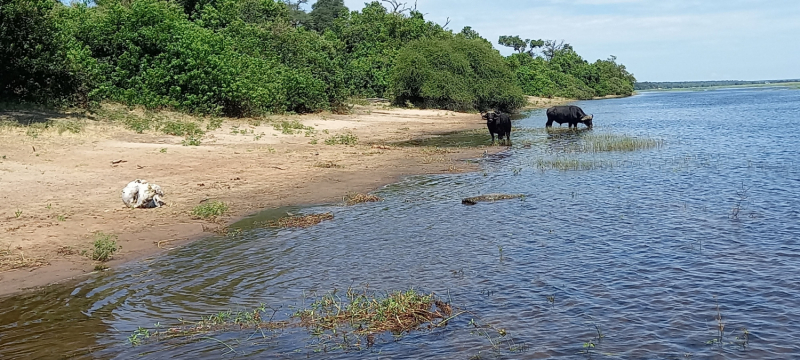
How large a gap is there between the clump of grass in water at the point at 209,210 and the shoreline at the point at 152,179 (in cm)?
19

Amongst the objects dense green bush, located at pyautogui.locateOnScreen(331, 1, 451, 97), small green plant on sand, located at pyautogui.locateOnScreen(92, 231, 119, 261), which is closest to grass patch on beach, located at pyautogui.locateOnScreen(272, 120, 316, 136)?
small green plant on sand, located at pyautogui.locateOnScreen(92, 231, 119, 261)

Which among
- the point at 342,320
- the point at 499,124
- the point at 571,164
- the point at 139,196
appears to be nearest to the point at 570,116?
the point at 499,124

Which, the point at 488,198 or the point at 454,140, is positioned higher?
the point at 454,140

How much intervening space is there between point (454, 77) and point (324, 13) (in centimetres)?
4496

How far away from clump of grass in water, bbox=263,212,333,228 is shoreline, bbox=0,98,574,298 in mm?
937

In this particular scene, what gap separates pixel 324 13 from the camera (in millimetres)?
89688

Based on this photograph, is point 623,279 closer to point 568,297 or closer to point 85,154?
point 568,297

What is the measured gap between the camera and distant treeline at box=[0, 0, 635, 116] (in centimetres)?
2156

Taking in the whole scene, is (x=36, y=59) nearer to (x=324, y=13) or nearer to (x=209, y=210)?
(x=209, y=210)

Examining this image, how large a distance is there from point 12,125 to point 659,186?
58.1ft

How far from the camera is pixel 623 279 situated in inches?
329

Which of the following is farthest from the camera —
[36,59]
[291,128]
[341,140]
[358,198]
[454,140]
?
[454,140]

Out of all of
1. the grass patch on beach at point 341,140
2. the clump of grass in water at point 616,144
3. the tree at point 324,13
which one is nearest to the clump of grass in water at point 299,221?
the grass patch on beach at point 341,140

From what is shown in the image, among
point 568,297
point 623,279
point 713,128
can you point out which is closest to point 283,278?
point 568,297
